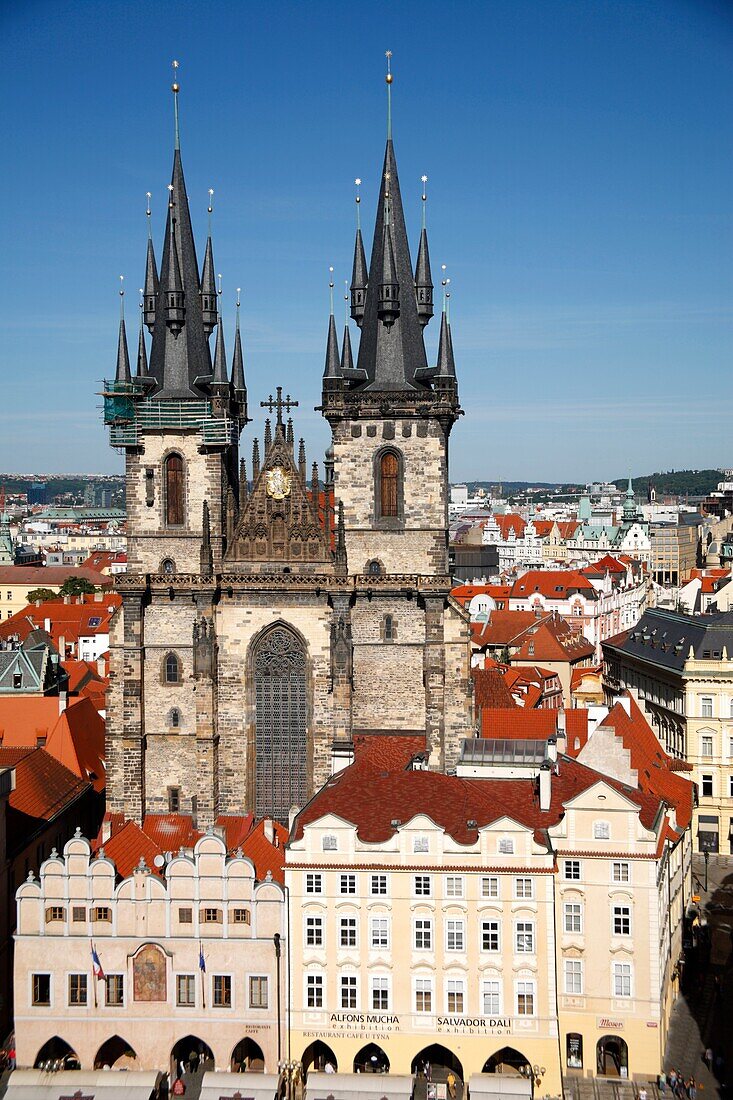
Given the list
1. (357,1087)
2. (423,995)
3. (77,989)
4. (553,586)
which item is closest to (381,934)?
(423,995)

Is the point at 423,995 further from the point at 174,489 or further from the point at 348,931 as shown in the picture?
the point at 174,489

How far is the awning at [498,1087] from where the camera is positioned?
4297 centimetres

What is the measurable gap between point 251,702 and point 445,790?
51.7 ft

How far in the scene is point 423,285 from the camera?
65.9 metres

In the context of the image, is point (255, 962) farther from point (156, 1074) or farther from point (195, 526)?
point (195, 526)

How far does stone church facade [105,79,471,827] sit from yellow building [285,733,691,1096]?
1602 cm

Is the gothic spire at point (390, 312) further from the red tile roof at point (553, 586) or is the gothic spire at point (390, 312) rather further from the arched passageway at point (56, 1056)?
the red tile roof at point (553, 586)

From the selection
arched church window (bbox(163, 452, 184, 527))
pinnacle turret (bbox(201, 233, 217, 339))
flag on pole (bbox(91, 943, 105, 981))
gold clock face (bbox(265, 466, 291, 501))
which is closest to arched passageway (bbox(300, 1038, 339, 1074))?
flag on pole (bbox(91, 943, 105, 981))

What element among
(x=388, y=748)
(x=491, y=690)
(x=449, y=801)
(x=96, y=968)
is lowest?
(x=96, y=968)

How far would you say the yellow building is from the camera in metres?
46.0

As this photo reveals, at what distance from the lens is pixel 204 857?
47562mm

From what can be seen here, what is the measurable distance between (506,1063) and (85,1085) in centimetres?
1480

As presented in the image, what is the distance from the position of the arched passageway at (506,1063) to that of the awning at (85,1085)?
11.8 meters

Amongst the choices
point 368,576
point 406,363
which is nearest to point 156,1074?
point 368,576
